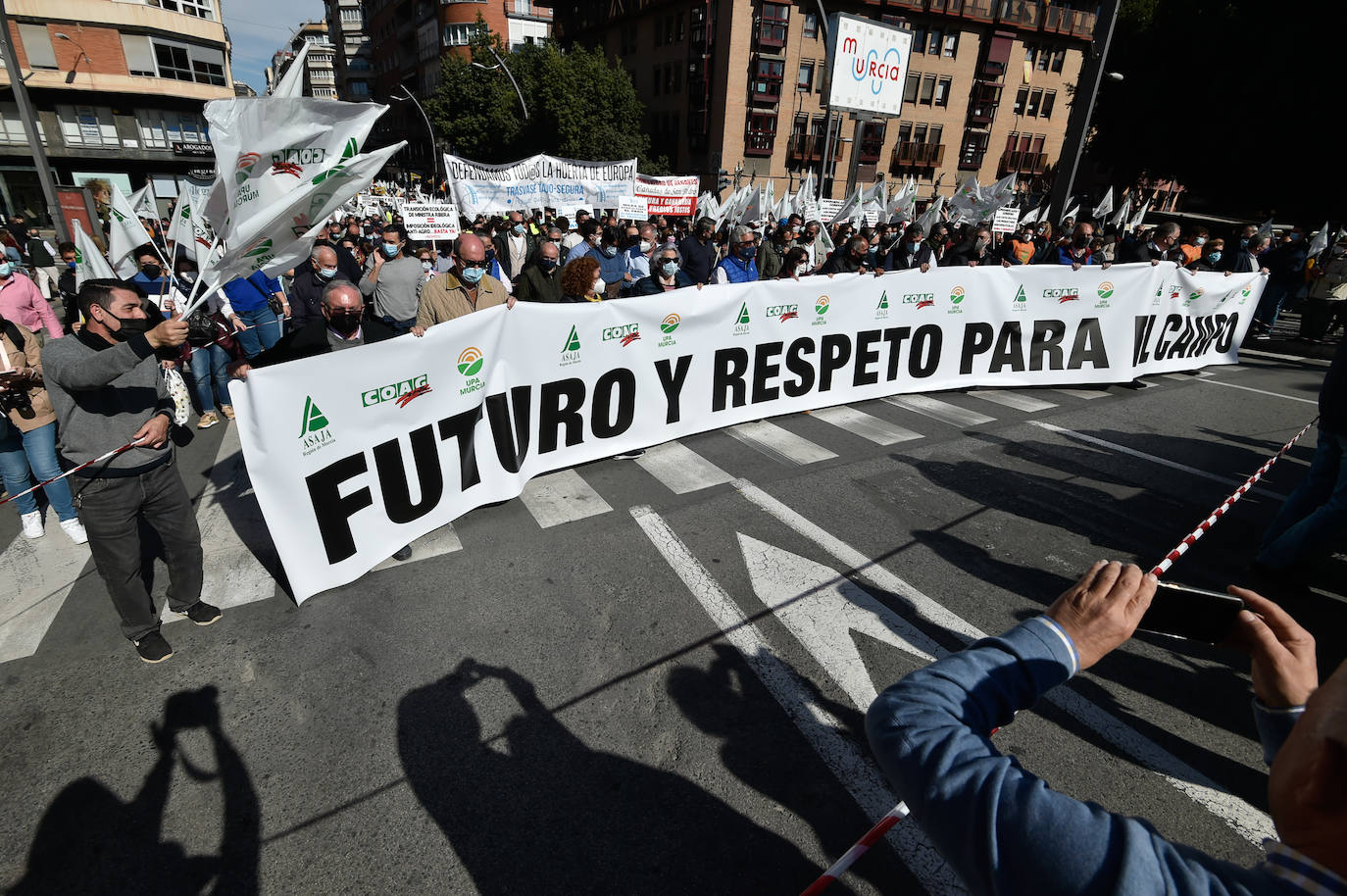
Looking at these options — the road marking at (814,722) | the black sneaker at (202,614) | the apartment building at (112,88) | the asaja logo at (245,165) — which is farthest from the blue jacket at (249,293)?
the apartment building at (112,88)

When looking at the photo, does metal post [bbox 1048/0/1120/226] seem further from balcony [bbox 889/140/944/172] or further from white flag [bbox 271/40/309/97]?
balcony [bbox 889/140/944/172]

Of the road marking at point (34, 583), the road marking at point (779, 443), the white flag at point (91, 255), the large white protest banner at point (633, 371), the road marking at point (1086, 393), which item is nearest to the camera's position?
the road marking at point (34, 583)

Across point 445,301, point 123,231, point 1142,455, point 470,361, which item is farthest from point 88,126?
point 1142,455

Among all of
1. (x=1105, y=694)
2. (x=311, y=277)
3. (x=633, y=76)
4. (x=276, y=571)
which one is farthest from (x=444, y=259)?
(x=633, y=76)

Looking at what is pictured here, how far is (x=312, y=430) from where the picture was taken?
4.07 m

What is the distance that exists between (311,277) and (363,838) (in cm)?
747

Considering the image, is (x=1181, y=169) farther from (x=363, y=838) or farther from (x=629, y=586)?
(x=363, y=838)

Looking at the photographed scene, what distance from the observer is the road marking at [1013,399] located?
852cm

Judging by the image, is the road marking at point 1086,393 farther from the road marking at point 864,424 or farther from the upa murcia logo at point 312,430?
the upa murcia logo at point 312,430

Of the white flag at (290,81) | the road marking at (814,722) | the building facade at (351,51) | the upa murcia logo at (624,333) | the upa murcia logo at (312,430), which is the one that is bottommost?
the road marking at (814,722)

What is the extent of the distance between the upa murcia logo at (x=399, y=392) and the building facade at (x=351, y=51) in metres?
109

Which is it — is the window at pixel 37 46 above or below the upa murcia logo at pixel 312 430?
above

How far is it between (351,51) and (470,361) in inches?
4928

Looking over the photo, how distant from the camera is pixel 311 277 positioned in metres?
8.16
